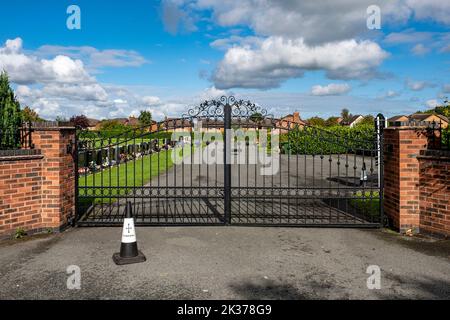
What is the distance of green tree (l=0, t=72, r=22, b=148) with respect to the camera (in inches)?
260

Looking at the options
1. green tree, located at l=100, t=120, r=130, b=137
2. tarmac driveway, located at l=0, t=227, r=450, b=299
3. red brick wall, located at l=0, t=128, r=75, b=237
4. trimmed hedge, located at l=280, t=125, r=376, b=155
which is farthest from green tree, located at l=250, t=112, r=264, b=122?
red brick wall, located at l=0, t=128, r=75, b=237

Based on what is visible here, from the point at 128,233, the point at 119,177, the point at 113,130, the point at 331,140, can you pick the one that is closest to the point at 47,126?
the point at 128,233

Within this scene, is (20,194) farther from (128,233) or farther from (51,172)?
(128,233)

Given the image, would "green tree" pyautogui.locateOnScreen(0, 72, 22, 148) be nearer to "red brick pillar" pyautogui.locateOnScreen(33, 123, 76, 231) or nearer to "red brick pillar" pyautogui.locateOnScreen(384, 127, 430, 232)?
"red brick pillar" pyautogui.locateOnScreen(33, 123, 76, 231)

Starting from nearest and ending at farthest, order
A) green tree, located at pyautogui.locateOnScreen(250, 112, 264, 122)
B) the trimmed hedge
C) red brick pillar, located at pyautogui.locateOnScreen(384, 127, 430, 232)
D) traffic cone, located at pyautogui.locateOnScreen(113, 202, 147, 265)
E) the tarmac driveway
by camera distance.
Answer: the tarmac driveway, traffic cone, located at pyautogui.locateOnScreen(113, 202, 147, 265), red brick pillar, located at pyautogui.locateOnScreen(384, 127, 430, 232), the trimmed hedge, green tree, located at pyautogui.locateOnScreen(250, 112, 264, 122)

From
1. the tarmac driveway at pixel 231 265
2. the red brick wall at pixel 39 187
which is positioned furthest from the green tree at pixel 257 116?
the red brick wall at pixel 39 187

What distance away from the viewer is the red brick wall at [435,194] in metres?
5.88

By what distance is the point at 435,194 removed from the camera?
607 cm

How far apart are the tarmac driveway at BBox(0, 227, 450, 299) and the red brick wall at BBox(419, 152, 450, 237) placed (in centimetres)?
38

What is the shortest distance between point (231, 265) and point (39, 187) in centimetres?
369

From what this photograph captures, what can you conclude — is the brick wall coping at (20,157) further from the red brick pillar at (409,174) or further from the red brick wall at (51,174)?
the red brick pillar at (409,174)

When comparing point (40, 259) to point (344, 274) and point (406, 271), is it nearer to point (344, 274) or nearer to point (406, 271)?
point (344, 274)

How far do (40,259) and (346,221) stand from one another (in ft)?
17.6
